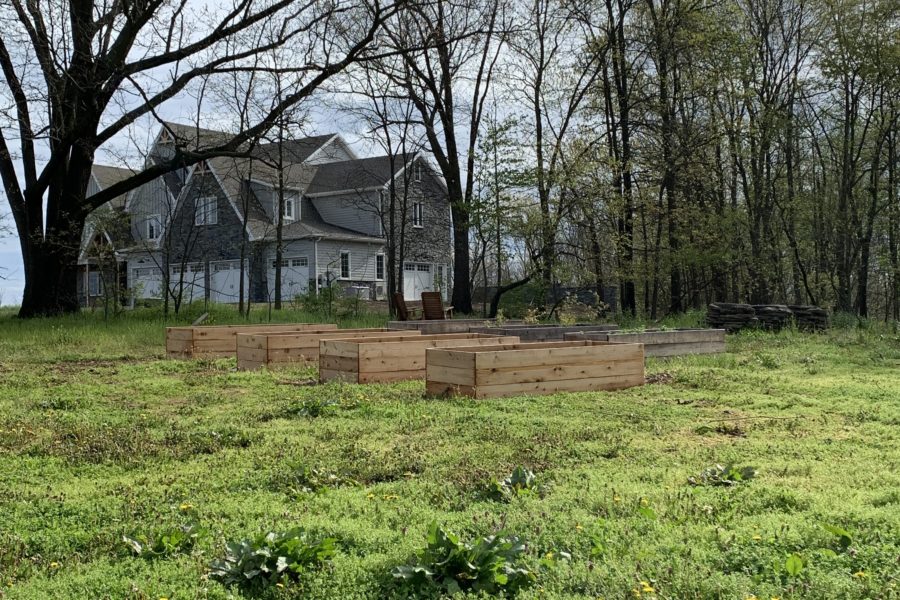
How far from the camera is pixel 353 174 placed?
33.0 m

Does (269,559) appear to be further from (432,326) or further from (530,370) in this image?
(432,326)

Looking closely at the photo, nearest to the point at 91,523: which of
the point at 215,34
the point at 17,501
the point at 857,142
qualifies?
the point at 17,501

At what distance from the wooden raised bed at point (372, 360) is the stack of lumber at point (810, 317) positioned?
11.3 m

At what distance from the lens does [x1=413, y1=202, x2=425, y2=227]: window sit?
1351 inches

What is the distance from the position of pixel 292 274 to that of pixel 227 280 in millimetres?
3144

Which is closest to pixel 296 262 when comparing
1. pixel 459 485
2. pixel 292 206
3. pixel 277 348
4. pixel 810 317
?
pixel 292 206

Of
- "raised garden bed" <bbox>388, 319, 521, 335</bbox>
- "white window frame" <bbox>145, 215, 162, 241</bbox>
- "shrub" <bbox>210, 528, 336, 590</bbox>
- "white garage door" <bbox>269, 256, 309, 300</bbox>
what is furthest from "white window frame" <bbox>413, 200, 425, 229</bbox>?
"shrub" <bbox>210, 528, 336, 590</bbox>

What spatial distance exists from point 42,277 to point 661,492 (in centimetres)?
1833

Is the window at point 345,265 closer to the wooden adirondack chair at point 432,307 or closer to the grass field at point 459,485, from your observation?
the wooden adirondack chair at point 432,307

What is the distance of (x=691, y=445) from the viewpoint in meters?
5.30

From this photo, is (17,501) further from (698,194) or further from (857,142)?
(857,142)

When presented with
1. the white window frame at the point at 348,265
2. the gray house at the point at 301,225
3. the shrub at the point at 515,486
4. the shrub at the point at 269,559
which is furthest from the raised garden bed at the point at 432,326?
the white window frame at the point at 348,265

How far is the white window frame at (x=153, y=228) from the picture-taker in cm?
3538

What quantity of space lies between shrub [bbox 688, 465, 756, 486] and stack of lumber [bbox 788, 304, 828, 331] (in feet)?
46.9
